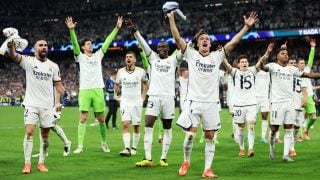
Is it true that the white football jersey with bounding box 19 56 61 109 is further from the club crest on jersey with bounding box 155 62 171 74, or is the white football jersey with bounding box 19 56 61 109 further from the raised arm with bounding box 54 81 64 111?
the club crest on jersey with bounding box 155 62 171 74

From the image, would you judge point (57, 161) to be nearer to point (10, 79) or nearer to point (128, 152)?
point (128, 152)

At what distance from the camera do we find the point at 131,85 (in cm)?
1433

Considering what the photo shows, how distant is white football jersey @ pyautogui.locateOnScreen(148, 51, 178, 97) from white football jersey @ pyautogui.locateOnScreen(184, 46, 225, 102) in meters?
1.71

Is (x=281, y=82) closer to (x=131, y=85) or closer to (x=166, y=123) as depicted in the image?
(x=166, y=123)

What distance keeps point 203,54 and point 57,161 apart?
4499 millimetres

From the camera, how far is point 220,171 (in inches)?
450

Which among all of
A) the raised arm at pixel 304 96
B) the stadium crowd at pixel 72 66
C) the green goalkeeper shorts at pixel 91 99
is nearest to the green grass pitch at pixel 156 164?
the green goalkeeper shorts at pixel 91 99

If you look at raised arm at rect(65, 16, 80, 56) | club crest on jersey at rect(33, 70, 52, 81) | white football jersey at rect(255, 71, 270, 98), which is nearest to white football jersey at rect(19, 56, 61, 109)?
club crest on jersey at rect(33, 70, 52, 81)

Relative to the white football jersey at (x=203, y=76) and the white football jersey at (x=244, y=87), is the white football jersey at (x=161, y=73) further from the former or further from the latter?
the white football jersey at (x=244, y=87)

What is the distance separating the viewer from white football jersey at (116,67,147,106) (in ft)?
46.6

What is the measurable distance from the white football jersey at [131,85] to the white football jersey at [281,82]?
3229 mm

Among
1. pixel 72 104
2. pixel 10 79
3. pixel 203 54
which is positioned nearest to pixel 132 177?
pixel 203 54

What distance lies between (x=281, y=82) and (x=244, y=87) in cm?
188

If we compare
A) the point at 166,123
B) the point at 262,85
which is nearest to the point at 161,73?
the point at 166,123
